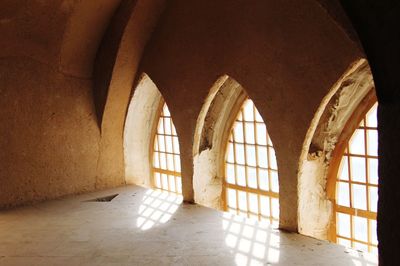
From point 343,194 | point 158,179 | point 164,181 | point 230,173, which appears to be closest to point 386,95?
point 343,194

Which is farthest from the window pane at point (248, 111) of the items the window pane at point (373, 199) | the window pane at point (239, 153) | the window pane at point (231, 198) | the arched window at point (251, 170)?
the window pane at point (373, 199)

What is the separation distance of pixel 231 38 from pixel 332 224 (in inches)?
110

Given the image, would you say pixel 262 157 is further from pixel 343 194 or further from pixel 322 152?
pixel 343 194

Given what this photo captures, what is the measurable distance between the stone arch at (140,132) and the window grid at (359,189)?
12.1ft

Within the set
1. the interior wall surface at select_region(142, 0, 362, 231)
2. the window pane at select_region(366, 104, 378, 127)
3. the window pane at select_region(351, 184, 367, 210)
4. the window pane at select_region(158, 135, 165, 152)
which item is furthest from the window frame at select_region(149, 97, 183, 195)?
the window pane at select_region(366, 104, 378, 127)

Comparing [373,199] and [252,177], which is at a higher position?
[252,177]

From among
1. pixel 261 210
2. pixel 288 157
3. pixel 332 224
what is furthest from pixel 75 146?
pixel 332 224

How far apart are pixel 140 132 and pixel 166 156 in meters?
0.70

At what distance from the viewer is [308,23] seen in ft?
14.2

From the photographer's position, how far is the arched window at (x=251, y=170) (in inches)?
234

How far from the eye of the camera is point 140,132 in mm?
7910

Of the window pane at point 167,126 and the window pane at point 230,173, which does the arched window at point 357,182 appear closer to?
the window pane at point 230,173

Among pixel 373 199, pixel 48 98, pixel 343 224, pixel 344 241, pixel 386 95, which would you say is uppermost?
pixel 48 98

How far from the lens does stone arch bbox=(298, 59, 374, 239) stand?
4676 millimetres
